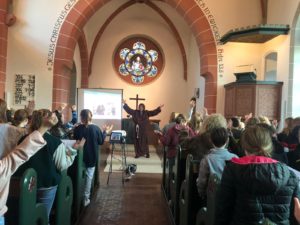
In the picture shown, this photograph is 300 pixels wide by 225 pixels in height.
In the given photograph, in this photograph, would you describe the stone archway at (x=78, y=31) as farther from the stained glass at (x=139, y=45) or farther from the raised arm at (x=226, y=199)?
the raised arm at (x=226, y=199)

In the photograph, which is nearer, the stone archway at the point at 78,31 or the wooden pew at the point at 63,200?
the wooden pew at the point at 63,200

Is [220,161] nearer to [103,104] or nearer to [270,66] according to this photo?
[103,104]

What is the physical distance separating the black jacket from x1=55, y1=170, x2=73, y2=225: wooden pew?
6.95ft

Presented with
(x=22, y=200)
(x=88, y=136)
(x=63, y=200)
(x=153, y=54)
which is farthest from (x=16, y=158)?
(x=153, y=54)

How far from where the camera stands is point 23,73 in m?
9.53

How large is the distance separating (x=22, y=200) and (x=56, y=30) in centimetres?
791

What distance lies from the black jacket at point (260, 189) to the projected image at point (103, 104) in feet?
22.9

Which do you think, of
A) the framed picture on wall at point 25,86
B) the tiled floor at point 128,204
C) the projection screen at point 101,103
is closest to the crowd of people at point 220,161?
the tiled floor at point 128,204

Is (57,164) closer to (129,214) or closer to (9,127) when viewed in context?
(9,127)

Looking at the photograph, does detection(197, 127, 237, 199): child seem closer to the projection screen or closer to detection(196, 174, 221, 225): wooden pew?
detection(196, 174, 221, 225): wooden pew

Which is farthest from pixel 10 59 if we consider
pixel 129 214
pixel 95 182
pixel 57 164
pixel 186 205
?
pixel 186 205

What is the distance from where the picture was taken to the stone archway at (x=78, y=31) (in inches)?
380

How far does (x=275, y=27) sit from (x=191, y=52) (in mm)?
7190

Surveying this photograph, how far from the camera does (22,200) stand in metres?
2.54
